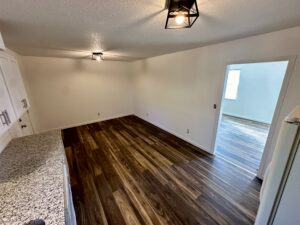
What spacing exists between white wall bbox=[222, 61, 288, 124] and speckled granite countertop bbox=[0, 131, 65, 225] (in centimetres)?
429

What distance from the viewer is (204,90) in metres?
2.71

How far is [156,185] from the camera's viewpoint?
208 cm

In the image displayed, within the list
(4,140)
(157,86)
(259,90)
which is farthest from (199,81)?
(4,140)

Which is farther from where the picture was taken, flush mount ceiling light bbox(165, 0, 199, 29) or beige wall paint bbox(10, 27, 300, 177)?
beige wall paint bbox(10, 27, 300, 177)

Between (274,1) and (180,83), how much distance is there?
2270 mm

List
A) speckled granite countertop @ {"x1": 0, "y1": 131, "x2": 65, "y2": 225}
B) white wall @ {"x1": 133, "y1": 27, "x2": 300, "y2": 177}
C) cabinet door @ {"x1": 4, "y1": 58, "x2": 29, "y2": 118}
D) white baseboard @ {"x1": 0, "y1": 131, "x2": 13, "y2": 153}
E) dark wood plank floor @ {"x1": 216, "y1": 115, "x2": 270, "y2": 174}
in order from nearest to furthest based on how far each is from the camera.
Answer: speckled granite countertop @ {"x1": 0, "y1": 131, "x2": 65, "y2": 225} → cabinet door @ {"x1": 4, "y1": 58, "x2": 29, "y2": 118} → white baseboard @ {"x1": 0, "y1": 131, "x2": 13, "y2": 153} → white wall @ {"x1": 133, "y1": 27, "x2": 300, "y2": 177} → dark wood plank floor @ {"x1": 216, "y1": 115, "x2": 270, "y2": 174}

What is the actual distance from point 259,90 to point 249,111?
2.63 ft

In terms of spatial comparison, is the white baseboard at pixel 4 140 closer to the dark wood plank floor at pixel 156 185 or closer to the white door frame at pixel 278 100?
the dark wood plank floor at pixel 156 185

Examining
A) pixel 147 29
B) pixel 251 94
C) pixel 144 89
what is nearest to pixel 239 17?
pixel 147 29

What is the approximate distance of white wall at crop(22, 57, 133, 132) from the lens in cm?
367

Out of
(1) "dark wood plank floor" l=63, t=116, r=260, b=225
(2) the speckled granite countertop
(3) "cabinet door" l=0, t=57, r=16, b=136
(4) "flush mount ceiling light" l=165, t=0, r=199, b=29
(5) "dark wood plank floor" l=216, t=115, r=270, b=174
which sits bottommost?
(1) "dark wood plank floor" l=63, t=116, r=260, b=225

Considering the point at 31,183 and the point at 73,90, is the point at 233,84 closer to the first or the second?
the point at 73,90

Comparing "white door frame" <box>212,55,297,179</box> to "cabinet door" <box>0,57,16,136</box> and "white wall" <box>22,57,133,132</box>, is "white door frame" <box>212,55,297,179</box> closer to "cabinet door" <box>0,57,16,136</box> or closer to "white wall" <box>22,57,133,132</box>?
"cabinet door" <box>0,57,16,136</box>

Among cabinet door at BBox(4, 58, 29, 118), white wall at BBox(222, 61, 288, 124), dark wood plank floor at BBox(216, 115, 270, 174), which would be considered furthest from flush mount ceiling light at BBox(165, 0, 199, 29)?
white wall at BBox(222, 61, 288, 124)
